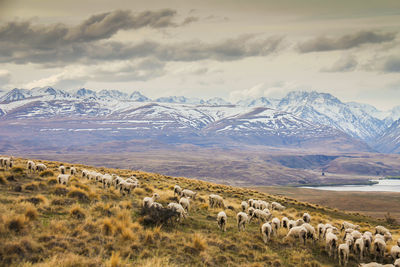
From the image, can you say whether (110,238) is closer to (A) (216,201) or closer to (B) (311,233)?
(B) (311,233)

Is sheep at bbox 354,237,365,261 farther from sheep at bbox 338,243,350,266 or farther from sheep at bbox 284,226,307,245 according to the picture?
sheep at bbox 284,226,307,245

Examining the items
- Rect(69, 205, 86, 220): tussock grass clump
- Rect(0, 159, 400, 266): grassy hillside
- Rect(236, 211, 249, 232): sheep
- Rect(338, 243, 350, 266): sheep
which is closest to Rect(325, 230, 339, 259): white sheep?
Rect(0, 159, 400, 266): grassy hillside

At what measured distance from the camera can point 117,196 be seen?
64.8 feet

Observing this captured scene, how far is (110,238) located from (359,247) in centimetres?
1232

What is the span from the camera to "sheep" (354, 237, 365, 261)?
52.3 feet

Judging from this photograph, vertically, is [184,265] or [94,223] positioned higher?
[94,223]

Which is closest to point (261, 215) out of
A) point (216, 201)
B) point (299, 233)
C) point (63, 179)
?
point (299, 233)

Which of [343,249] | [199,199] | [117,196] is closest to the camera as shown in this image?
[343,249]

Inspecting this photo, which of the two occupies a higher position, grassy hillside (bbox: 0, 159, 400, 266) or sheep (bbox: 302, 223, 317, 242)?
grassy hillside (bbox: 0, 159, 400, 266)

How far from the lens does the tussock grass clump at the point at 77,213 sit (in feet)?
47.8

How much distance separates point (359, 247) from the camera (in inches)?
643

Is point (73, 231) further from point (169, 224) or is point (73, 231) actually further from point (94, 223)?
point (169, 224)

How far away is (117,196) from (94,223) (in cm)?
606

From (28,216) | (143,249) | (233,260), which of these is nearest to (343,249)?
(233,260)
